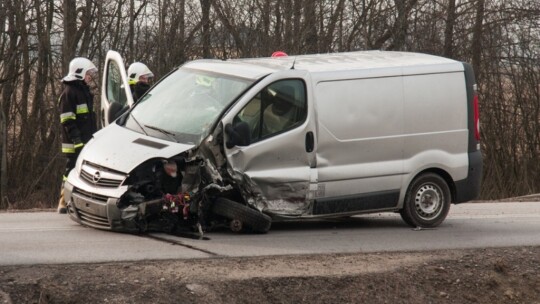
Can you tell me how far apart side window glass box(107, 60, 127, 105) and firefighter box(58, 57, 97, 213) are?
1.08ft

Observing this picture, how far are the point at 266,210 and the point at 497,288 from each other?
2.53 m

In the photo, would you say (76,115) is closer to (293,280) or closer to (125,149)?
(125,149)

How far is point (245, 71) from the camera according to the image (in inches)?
411

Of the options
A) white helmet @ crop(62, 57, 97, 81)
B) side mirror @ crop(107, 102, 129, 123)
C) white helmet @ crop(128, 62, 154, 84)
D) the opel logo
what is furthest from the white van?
white helmet @ crop(128, 62, 154, 84)

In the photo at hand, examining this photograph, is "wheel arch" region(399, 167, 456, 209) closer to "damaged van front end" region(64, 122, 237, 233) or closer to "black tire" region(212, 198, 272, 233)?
"black tire" region(212, 198, 272, 233)

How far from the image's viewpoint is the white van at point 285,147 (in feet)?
32.0

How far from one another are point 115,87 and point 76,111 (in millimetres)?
737

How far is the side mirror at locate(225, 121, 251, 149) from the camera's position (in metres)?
9.77

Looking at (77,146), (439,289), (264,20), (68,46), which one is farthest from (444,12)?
(439,289)

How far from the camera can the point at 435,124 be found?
432 inches

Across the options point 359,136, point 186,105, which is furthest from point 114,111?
point 359,136

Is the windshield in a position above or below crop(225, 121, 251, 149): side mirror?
above

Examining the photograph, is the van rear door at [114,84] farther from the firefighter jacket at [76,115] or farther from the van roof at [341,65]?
the van roof at [341,65]

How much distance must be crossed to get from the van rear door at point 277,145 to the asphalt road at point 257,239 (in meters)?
0.47
